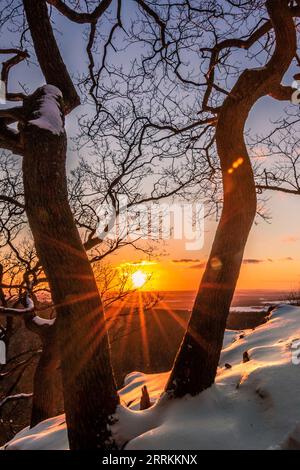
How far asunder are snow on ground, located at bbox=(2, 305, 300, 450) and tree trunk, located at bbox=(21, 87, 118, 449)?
290 mm

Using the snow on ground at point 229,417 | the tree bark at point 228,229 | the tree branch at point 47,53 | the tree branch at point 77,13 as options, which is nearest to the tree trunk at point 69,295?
the snow on ground at point 229,417

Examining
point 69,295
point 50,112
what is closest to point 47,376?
point 69,295

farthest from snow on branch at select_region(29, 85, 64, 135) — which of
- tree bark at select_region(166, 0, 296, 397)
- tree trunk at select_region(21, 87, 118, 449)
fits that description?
tree bark at select_region(166, 0, 296, 397)

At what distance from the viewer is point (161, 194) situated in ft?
32.9

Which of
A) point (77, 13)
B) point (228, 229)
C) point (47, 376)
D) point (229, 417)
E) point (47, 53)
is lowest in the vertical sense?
point (47, 376)

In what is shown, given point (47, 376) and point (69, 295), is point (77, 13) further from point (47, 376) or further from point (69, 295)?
point (47, 376)

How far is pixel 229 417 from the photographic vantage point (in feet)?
11.6

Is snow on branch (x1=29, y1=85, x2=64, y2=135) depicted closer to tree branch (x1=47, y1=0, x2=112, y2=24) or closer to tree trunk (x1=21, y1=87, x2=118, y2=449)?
tree trunk (x1=21, y1=87, x2=118, y2=449)

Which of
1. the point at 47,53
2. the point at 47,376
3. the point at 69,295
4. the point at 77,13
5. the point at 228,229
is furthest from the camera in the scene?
the point at 47,376

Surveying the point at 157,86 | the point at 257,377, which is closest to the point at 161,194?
the point at 157,86

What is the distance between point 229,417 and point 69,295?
2.04 metres

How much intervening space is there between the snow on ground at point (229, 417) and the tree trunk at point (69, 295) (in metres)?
0.29

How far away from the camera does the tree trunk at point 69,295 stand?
3.32 meters

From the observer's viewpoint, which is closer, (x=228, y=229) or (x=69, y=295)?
(x=69, y=295)
